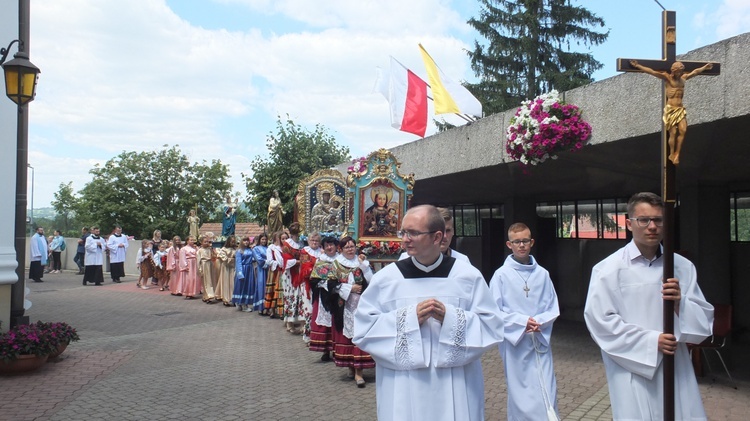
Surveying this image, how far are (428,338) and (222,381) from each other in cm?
558

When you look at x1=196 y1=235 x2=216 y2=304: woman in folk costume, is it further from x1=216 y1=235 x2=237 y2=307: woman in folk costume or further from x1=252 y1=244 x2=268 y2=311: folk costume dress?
x1=252 y1=244 x2=268 y2=311: folk costume dress

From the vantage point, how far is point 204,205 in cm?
4553

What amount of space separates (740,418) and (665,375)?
3.97 m

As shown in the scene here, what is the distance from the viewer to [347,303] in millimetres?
8617

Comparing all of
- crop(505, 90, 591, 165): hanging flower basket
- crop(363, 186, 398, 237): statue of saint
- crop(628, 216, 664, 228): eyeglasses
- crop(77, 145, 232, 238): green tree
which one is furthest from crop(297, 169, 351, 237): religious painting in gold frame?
crop(77, 145, 232, 238): green tree

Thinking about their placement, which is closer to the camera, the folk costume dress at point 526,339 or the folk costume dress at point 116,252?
the folk costume dress at point 526,339

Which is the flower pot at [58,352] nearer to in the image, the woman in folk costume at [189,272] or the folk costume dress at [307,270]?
the folk costume dress at [307,270]

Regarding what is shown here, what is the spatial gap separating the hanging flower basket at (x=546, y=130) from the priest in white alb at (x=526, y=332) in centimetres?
293

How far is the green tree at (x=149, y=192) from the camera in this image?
43.8 metres

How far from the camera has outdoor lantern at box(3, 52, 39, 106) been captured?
8.23 metres

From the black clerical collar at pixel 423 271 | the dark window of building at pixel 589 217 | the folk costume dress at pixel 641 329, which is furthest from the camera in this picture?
the dark window of building at pixel 589 217

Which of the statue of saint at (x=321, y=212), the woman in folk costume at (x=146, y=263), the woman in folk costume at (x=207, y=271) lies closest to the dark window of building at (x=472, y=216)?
the statue of saint at (x=321, y=212)

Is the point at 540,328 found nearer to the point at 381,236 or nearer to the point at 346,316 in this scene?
the point at 346,316

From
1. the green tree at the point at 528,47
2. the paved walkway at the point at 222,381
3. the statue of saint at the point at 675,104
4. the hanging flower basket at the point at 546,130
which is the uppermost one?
the green tree at the point at 528,47
